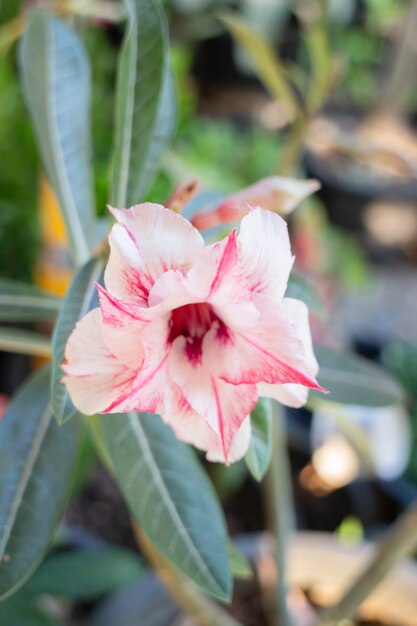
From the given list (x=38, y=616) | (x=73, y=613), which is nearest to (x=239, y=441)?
(x=38, y=616)

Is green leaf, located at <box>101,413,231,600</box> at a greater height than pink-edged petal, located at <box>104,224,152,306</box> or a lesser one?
lesser

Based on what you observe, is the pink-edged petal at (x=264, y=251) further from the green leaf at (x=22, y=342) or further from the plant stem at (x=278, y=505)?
the plant stem at (x=278, y=505)

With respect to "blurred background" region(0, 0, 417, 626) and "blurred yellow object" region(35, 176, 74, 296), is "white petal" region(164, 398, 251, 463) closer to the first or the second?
"blurred background" region(0, 0, 417, 626)

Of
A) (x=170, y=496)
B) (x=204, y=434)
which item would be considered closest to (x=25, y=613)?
(x=170, y=496)

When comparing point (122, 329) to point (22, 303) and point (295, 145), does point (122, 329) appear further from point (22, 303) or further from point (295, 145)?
point (295, 145)

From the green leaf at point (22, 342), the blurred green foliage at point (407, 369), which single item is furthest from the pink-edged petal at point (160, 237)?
the blurred green foliage at point (407, 369)

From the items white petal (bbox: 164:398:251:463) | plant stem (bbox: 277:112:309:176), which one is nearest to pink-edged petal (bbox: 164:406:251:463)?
white petal (bbox: 164:398:251:463)

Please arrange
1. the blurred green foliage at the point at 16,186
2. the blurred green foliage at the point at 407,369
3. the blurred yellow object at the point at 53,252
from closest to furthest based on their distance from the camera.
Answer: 1. the blurred yellow object at the point at 53,252
2. the blurred green foliage at the point at 16,186
3. the blurred green foliage at the point at 407,369
